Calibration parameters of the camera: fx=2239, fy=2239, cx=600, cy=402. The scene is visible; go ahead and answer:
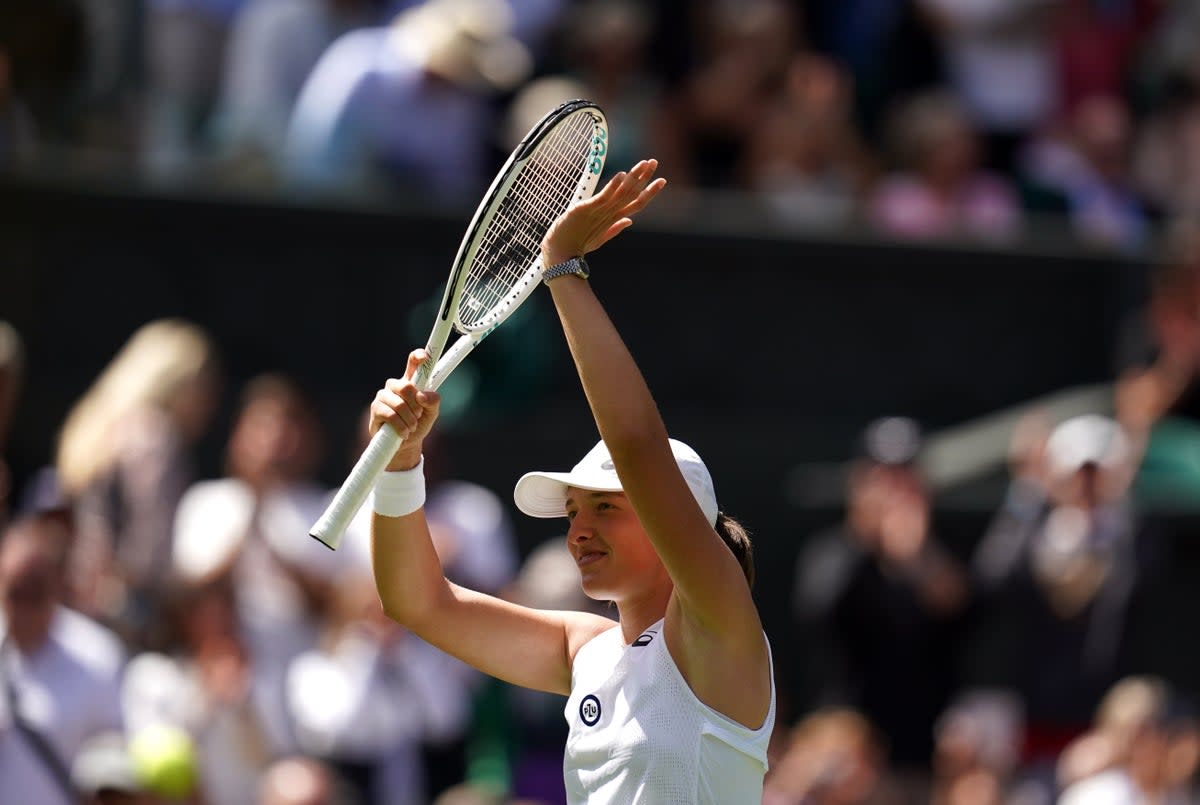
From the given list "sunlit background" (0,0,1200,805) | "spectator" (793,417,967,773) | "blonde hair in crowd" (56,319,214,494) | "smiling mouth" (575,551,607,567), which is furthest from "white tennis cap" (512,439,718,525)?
"spectator" (793,417,967,773)

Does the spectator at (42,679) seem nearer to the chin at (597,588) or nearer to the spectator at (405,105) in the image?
the chin at (597,588)

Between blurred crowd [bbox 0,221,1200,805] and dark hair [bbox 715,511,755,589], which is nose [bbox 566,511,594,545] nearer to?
dark hair [bbox 715,511,755,589]

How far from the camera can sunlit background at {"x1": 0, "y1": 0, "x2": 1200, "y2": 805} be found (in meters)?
7.61

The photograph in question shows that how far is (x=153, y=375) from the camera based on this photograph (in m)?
7.88

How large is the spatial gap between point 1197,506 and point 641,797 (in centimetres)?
635

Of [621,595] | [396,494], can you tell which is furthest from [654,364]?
[621,595]

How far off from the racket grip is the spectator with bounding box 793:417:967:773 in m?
4.84

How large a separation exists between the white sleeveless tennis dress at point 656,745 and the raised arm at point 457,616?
293 millimetres

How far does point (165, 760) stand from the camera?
656cm

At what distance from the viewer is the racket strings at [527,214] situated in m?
4.07

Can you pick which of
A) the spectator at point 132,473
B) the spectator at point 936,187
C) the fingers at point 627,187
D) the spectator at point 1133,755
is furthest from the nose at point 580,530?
the spectator at point 936,187

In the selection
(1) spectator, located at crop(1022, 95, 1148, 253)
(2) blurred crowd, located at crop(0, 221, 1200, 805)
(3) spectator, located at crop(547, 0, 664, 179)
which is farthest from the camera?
(1) spectator, located at crop(1022, 95, 1148, 253)

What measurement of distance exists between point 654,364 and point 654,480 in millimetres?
6384

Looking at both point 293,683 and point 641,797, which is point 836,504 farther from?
point 641,797
